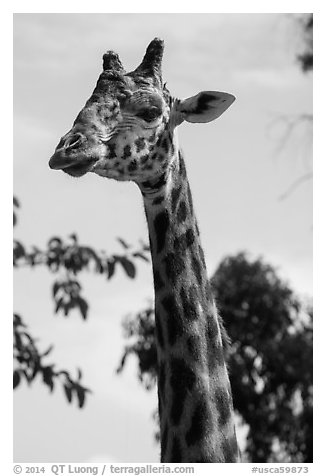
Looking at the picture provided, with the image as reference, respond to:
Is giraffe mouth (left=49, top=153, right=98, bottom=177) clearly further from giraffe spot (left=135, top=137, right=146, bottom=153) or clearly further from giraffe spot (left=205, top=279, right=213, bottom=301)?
giraffe spot (left=205, top=279, right=213, bottom=301)

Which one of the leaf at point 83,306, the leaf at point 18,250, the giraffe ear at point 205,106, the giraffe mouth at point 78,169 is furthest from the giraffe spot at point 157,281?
the leaf at point 18,250

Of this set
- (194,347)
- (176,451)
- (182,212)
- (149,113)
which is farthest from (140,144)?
(176,451)

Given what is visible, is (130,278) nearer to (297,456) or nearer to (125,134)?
(125,134)

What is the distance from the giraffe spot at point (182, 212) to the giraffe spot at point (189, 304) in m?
0.44

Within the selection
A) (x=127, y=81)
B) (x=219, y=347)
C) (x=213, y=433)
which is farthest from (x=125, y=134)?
(x=213, y=433)

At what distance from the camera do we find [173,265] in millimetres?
6531

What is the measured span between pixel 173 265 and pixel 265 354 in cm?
4125

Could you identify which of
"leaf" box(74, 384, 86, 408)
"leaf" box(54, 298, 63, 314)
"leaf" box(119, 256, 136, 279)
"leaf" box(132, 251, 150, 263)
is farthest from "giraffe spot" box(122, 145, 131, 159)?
"leaf" box(54, 298, 63, 314)

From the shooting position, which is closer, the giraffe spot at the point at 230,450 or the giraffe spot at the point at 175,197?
the giraffe spot at the point at 230,450

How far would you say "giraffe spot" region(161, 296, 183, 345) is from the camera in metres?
6.40

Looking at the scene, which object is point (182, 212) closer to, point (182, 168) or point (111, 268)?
point (182, 168)

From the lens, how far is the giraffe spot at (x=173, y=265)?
6.51 meters

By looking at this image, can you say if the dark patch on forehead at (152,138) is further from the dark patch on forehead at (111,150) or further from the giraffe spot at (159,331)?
the giraffe spot at (159,331)
